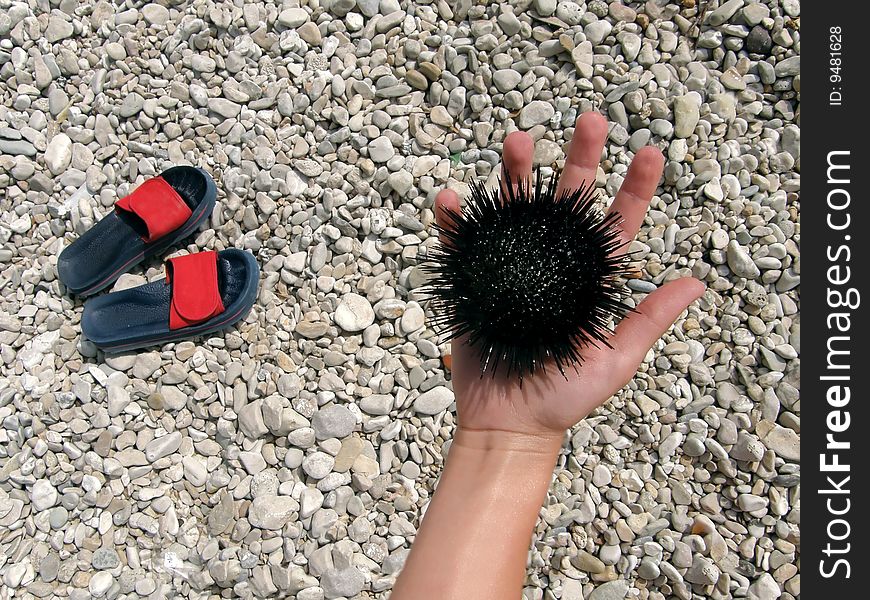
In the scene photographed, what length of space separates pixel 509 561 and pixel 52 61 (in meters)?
2.49

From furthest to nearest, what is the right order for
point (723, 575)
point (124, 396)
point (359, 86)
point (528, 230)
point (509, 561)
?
point (359, 86) < point (124, 396) < point (723, 575) < point (509, 561) < point (528, 230)

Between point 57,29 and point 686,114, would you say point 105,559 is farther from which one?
point 686,114

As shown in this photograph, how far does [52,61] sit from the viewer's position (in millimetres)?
2477

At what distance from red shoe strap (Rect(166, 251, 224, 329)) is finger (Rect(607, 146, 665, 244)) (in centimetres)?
136

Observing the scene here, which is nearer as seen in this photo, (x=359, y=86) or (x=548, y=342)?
(x=548, y=342)

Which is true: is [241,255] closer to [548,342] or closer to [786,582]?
[548,342]

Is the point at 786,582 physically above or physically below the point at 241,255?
below

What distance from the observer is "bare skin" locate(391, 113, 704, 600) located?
5.05 feet

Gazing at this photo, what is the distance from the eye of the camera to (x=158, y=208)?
7.44 feet

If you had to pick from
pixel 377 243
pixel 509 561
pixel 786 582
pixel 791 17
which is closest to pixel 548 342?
pixel 509 561

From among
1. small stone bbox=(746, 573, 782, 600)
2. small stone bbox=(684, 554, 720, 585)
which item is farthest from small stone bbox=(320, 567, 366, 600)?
small stone bbox=(746, 573, 782, 600)

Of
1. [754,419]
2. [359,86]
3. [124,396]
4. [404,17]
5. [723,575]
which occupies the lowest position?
[723,575]

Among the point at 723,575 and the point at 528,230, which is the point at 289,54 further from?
the point at 723,575

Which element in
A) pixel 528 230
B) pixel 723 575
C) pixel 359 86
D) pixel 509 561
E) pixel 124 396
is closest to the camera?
pixel 528 230
